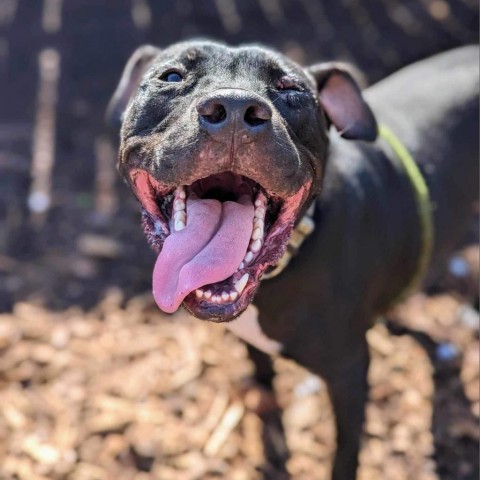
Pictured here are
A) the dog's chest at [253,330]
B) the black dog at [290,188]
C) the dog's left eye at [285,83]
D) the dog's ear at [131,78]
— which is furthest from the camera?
the dog's ear at [131,78]

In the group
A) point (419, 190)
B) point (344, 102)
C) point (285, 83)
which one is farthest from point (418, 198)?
point (285, 83)

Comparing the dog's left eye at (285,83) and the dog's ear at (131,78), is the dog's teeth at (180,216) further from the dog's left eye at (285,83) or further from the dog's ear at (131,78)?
the dog's ear at (131,78)

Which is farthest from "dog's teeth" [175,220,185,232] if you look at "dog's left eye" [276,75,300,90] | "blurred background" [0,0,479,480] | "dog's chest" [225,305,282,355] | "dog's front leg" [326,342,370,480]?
"blurred background" [0,0,479,480]

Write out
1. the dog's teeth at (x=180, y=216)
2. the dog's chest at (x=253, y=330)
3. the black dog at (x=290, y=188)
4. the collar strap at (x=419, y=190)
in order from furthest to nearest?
the collar strap at (x=419, y=190), the dog's chest at (x=253, y=330), the dog's teeth at (x=180, y=216), the black dog at (x=290, y=188)

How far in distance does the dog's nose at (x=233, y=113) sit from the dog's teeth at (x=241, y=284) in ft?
1.63

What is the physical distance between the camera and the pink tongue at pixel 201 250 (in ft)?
7.66

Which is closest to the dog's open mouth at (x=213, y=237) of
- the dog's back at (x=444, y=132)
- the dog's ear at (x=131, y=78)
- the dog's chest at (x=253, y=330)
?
the dog's chest at (x=253, y=330)

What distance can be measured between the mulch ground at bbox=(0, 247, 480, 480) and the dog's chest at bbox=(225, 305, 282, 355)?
658 millimetres

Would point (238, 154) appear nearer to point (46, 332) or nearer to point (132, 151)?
point (132, 151)

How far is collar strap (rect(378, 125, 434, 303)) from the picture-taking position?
315 centimetres

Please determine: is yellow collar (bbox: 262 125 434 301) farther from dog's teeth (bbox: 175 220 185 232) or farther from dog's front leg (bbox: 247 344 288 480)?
dog's teeth (bbox: 175 220 185 232)

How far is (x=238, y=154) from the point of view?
7.00ft

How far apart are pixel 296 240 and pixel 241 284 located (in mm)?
371

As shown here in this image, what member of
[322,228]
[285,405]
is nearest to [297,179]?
[322,228]
